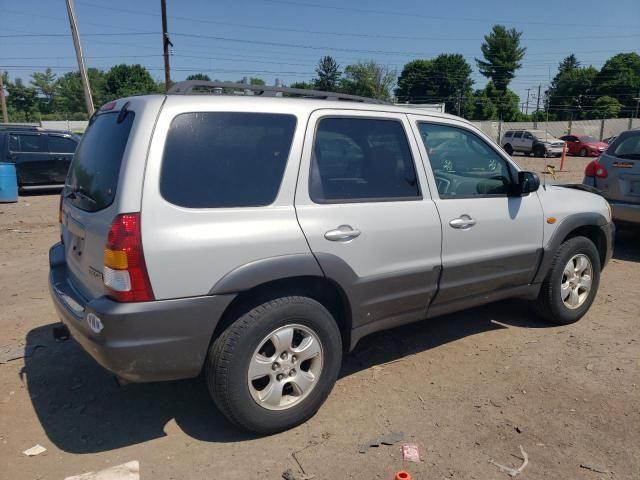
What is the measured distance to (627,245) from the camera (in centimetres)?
799

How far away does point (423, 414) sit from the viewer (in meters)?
3.30

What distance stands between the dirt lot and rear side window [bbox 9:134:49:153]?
32.7 ft

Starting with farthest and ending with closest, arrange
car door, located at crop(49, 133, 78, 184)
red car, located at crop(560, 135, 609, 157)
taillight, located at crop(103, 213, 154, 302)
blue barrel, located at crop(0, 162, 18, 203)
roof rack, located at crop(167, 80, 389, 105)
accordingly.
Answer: red car, located at crop(560, 135, 609, 157), car door, located at crop(49, 133, 78, 184), blue barrel, located at crop(0, 162, 18, 203), roof rack, located at crop(167, 80, 389, 105), taillight, located at crop(103, 213, 154, 302)

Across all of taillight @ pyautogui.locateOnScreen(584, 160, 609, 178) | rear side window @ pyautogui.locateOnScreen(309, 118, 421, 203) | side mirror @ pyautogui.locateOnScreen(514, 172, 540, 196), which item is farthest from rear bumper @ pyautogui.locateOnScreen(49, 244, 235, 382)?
taillight @ pyautogui.locateOnScreen(584, 160, 609, 178)

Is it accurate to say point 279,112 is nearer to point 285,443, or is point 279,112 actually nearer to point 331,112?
point 331,112

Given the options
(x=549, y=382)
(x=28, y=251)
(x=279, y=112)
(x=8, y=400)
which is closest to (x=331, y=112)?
(x=279, y=112)

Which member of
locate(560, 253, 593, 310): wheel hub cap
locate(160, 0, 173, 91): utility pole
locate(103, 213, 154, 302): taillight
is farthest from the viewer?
locate(160, 0, 173, 91): utility pole

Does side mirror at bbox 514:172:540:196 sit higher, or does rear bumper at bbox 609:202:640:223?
side mirror at bbox 514:172:540:196

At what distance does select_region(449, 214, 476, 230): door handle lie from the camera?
366cm

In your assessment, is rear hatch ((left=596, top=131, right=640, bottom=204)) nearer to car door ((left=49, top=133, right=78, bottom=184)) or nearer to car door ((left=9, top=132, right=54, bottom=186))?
car door ((left=49, top=133, right=78, bottom=184))

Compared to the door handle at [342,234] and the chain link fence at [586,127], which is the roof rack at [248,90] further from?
the chain link fence at [586,127]

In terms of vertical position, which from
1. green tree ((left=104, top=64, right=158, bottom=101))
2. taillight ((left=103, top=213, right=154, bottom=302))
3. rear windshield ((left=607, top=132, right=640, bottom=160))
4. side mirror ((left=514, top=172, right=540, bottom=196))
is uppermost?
green tree ((left=104, top=64, right=158, bottom=101))

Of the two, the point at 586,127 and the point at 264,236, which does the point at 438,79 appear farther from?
the point at 264,236

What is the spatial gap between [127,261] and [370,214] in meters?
1.46
